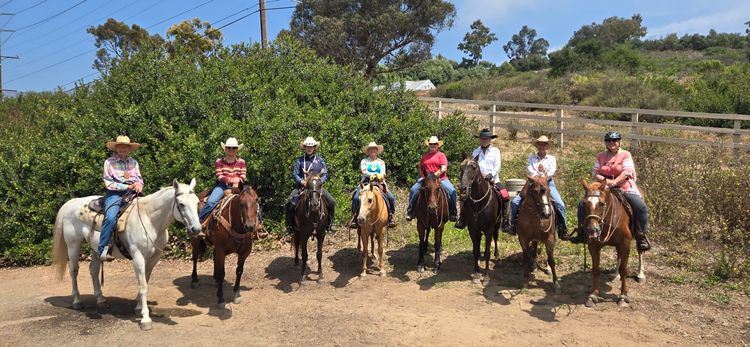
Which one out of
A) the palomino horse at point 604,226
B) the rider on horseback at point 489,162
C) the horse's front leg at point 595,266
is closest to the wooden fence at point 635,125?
the palomino horse at point 604,226

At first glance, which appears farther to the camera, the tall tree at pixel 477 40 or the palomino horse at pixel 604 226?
the tall tree at pixel 477 40

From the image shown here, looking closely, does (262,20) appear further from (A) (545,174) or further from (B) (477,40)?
(B) (477,40)

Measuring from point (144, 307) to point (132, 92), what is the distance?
320 inches

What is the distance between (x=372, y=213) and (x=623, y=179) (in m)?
4.00

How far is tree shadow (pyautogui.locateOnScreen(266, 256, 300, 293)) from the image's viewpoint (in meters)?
8.71

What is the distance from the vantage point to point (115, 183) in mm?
7141

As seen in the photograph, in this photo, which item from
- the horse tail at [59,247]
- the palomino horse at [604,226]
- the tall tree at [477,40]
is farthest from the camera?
the tall tree at [477,40]

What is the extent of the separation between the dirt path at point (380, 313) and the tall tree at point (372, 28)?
27.3 meters

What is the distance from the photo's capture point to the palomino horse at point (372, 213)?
820 cm

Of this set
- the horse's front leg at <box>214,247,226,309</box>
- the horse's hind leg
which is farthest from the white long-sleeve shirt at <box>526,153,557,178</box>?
the horse's front leg at <box>214,247,226,309</box>

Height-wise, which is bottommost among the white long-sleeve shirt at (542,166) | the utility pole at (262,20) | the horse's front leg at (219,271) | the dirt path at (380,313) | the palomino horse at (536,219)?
the dirt path at (380,313)

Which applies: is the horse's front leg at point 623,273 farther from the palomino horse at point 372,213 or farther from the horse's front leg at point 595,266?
the palomino horse at point 372,213

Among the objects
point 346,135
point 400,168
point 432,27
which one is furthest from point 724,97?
point 432,27

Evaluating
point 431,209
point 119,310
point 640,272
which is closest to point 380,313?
point 431,209
